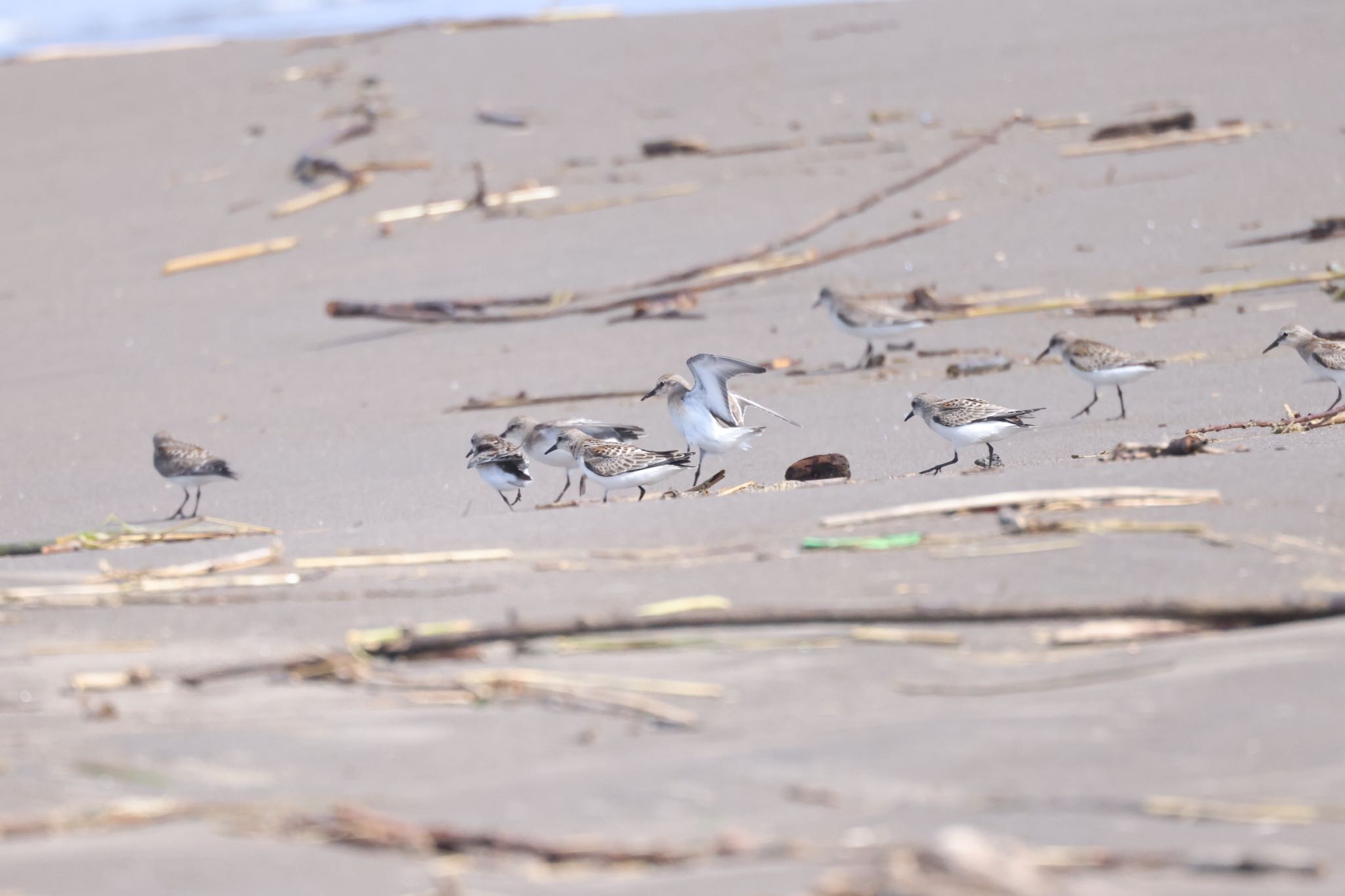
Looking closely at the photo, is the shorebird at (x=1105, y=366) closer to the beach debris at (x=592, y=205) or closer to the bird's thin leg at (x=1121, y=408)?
the bird's thin leg at (x=1121, y=408)

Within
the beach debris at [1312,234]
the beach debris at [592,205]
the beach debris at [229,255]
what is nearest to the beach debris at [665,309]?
the beach debris at [592,205]

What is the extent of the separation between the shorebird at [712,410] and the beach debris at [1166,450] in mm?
1818

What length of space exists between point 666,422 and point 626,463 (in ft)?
3.10

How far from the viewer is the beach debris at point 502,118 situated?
42.3 feet

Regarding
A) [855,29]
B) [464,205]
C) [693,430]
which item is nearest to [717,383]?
[693,430]

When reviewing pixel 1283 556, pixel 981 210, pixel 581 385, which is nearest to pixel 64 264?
pixel 581 385

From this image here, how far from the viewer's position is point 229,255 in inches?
431

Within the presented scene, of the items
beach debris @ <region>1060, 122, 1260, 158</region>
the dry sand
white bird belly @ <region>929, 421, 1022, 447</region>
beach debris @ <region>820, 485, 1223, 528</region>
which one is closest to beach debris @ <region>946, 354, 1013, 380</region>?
the dry sand

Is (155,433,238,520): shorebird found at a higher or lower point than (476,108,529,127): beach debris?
lower

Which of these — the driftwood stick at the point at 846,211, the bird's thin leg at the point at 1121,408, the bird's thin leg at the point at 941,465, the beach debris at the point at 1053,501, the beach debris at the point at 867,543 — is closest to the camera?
the beach debris at the point at 867,543

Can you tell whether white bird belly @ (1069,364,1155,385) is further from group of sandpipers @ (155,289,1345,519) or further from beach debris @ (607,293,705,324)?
beach debris @ (607,293,705,324)

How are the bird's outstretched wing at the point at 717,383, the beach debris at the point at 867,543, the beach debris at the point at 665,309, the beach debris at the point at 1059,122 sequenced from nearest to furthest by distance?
the beach debris at the point at 867,543 < the bird's outstretched wing at the point at 717,383 < the beach debris at the point at 665,309 < the beach debris at the point at 1059,122

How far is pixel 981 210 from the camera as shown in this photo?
33.4 ft

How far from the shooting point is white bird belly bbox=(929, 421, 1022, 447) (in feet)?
22.5
